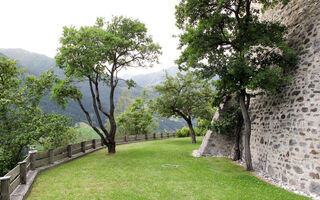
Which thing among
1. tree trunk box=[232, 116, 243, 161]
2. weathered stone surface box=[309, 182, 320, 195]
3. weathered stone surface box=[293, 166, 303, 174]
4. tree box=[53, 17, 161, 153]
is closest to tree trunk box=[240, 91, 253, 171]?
weathered stone surface box=[293, 166, 303, 174]

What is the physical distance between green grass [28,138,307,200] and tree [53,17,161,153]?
14.8ft

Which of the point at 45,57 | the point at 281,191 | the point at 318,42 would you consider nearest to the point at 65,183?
the point at 281,191

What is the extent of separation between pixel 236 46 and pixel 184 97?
30.9ft

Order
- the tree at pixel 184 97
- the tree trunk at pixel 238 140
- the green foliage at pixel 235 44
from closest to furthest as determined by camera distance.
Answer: the green foliage at pixel 235 44
the tree trunk at pixel 238 140
the tree at pixel 184 97

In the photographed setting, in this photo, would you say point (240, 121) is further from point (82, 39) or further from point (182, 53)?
point (82, 39)

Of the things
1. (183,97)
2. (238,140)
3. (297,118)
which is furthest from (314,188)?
(183,97)

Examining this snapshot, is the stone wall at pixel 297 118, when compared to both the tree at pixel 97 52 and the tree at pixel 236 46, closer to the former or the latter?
the tree at pixel 236 46

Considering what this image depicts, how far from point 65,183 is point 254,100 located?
8441 mm

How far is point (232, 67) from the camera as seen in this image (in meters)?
6.85

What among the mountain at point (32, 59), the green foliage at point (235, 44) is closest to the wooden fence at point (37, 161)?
the green foliage at point (235, 44)

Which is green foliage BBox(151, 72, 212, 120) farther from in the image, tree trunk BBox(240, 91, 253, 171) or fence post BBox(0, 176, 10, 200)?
fence post BBox(0, 176, 10, 200)

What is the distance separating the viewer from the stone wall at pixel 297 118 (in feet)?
18.2

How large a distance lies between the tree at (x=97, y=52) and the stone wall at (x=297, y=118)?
7.69 meters

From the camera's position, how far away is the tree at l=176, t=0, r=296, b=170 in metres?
6.73
